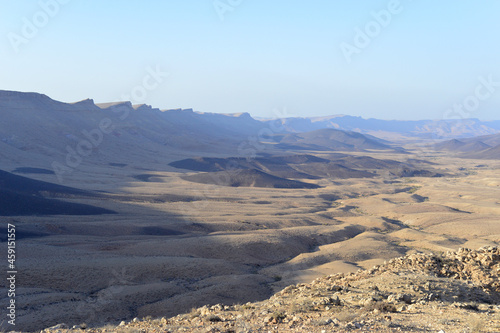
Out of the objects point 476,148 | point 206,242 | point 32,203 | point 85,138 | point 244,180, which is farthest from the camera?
point 476,148

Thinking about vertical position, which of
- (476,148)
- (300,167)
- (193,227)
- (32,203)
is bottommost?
(193,227)

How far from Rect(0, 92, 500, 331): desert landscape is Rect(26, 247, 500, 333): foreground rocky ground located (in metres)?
5.16

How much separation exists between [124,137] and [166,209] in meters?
62.7

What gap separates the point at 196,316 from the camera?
1031 cm

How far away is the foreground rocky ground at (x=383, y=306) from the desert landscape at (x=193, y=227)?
5.16 metres

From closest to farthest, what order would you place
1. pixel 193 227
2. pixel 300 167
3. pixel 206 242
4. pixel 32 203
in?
1. pixel 206 242
2. pixel 193 227
3. pixel 32 203
4. pixel 300 167

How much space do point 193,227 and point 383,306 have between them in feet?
82.8

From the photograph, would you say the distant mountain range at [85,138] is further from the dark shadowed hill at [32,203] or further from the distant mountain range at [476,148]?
the distant mountain range at [476,148]

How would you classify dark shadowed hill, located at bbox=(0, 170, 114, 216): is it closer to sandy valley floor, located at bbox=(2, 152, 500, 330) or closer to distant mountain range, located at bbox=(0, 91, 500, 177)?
sandy valley floor, located at bbox=(2, 152, 500, 330)

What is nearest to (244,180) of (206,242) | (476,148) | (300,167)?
(300,167)

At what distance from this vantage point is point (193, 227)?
3359 centimetres

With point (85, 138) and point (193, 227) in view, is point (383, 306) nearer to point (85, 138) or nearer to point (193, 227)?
point (193, 227)

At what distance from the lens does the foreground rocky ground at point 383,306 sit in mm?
8047

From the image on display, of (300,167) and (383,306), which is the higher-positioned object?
(383,306)
